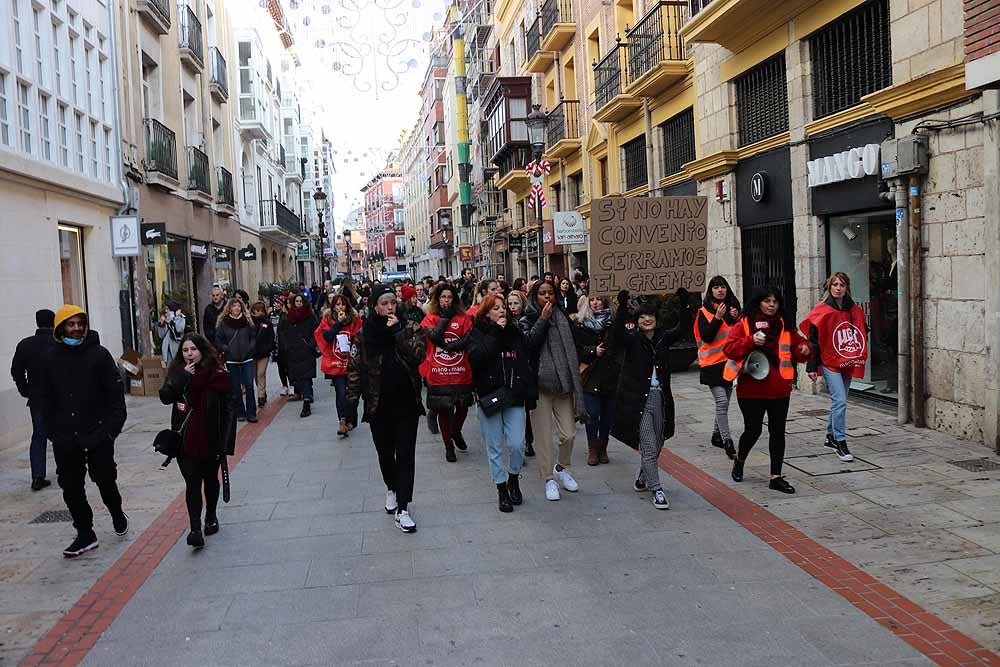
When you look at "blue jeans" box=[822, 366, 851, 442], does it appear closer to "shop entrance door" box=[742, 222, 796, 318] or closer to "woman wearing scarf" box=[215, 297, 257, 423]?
"shop entrance door" box=[742, 222, 796, 318]

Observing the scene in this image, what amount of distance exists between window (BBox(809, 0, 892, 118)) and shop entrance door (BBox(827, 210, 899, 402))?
1.52 meters

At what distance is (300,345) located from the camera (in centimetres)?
1257

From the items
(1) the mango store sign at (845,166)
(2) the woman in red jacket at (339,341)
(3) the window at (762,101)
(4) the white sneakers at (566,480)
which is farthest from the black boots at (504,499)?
(3) the window at (762,101)

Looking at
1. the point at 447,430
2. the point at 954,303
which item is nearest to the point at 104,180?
the point at 447,430

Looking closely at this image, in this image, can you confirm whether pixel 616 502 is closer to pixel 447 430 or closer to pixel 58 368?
pixel 447 430

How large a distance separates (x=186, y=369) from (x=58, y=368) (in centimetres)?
87

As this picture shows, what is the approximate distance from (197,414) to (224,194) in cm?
2074

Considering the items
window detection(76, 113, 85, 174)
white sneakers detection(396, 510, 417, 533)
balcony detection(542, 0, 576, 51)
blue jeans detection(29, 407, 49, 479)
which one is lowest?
white sneakers detection(396, 510, 417, 533)

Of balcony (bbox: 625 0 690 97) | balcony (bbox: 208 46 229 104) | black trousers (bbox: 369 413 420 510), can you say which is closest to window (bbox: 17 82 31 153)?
black trousers (bbox: 369 413 420 510)

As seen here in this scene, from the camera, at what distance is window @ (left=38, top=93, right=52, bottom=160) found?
1284cm

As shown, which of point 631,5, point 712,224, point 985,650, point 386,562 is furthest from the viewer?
point 631,5

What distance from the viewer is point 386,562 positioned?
568cm

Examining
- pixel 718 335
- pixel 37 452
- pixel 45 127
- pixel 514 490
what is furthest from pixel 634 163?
pixel 37 452

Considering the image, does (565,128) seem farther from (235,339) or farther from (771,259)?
(235,339)
